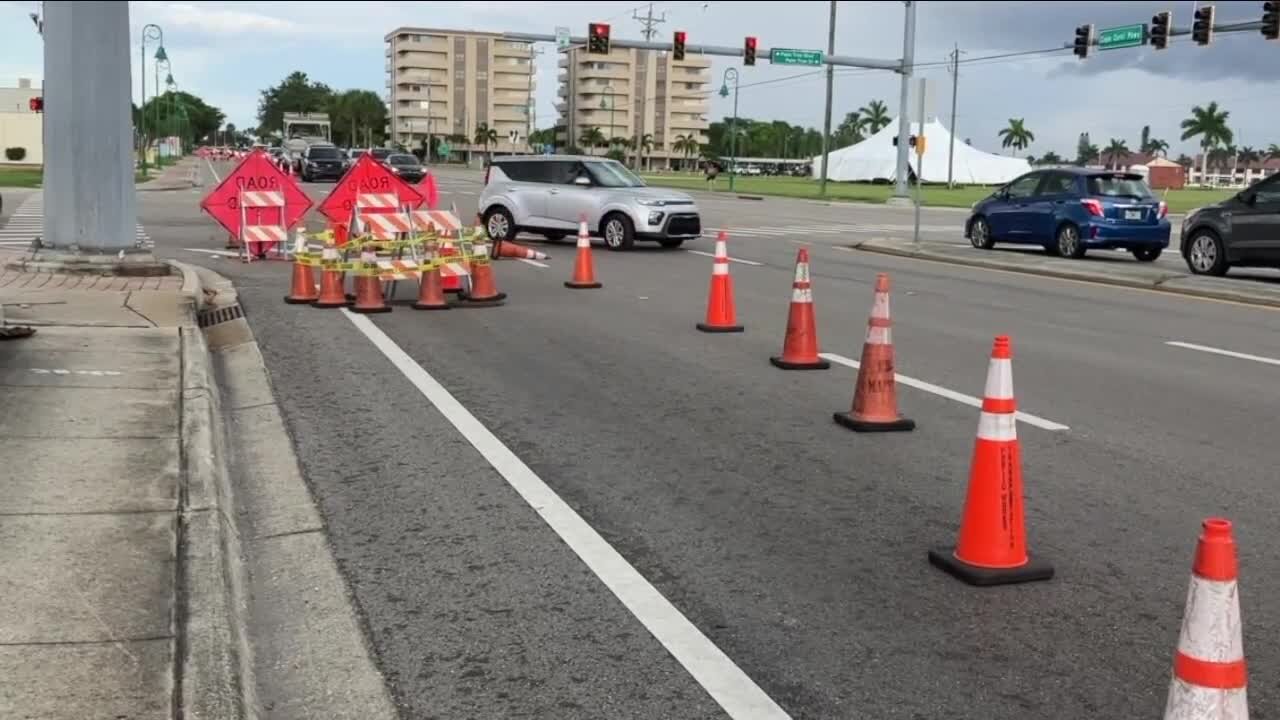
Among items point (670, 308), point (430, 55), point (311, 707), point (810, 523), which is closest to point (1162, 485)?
point (810, 523)

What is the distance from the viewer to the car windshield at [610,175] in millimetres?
22906

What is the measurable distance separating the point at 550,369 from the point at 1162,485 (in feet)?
15.3

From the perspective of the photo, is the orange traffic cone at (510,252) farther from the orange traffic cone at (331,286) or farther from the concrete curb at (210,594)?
the concrete curb at (210,594)

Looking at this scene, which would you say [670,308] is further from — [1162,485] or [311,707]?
[311,707]

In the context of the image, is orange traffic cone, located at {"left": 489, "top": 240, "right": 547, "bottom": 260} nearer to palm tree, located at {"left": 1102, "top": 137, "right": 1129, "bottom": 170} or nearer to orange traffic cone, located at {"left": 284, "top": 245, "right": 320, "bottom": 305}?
orange traffic cone, located at {"left": 284, "top": 245, "right": 320, "bottom": 305}

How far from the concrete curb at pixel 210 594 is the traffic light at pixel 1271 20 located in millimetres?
34460

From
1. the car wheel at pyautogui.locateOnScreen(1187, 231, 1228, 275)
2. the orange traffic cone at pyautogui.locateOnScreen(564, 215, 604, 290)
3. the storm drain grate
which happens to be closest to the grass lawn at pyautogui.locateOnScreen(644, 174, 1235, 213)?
the car wheel at pyautogui.locateOnScreen(1187, 231, 1228, 275)

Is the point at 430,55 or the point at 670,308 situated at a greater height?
the point at 430,55

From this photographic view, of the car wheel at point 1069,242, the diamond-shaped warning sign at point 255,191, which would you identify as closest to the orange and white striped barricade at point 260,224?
the diamond-shaped warning sign at point 255,191

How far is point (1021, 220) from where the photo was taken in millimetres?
23078

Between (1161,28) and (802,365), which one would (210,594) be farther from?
(1161,28)

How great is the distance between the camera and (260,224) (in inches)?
763

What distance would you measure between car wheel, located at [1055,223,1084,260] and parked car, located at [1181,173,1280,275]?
2642 millimetres

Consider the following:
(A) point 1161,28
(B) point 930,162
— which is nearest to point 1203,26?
(A) point 1161,28
